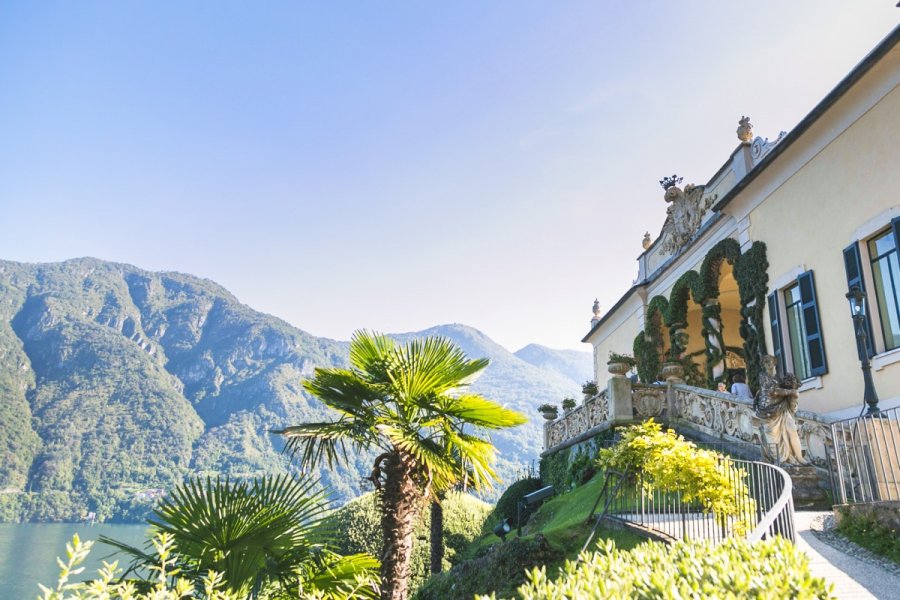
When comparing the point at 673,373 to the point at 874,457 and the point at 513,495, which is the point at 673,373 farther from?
the point at 513,495

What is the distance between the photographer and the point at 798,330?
14.5 meters

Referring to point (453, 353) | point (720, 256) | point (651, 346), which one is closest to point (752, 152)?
point (720, 256)

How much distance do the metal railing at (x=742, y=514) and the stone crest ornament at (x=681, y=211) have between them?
11938mm

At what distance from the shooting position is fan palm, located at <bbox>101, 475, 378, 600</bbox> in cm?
608

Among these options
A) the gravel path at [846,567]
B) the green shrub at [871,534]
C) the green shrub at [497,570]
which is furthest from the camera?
the green shrub at [497,570]

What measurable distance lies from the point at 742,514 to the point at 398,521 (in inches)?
166

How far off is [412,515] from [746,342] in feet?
38.4

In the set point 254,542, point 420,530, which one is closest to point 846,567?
point 254,542

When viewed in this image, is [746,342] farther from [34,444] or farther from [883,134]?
[34,444]

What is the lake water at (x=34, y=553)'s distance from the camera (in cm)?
6359

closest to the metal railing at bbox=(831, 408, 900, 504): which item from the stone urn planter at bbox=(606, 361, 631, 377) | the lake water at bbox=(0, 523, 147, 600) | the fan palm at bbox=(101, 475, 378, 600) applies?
the fan palm at bbox=(101, 475, 378, 600)

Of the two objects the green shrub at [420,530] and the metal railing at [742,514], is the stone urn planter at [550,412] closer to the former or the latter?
the green shrub at [420,530]

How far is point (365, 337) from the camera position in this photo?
28.9ft

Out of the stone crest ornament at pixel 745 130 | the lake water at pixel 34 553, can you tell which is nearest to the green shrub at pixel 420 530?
the lake water at pixel 34 553
